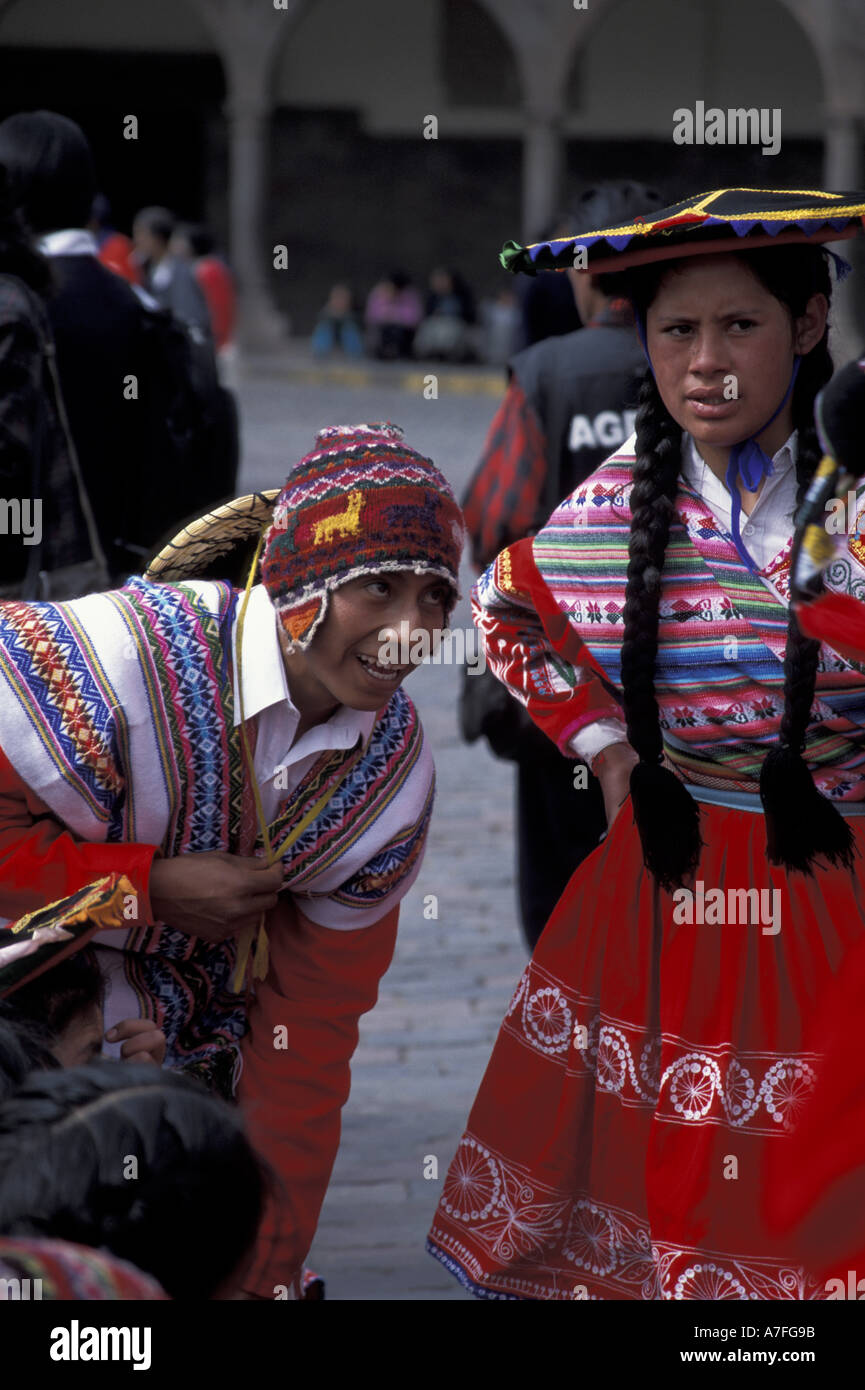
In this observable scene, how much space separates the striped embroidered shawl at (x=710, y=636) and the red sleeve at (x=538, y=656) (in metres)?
0.05

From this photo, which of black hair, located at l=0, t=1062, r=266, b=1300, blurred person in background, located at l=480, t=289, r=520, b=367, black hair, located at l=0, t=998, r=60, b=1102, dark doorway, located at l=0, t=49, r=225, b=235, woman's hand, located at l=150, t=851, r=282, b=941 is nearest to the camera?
black hair, located at l=0, t=1062, r=266, b=1300

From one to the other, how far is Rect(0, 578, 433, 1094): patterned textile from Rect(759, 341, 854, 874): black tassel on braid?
59 cm

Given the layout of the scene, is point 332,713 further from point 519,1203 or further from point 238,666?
point 519,1203

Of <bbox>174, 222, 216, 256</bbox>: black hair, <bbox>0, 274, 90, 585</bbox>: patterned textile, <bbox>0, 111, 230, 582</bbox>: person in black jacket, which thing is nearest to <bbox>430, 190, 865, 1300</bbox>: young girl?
<bbox>0, 274, 90, 585</bbox>: patterned textile

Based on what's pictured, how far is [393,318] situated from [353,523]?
24.8 metres

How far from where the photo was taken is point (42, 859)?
2.46 m

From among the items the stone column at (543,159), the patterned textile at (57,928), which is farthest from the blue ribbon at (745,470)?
the stone column at (543,159)

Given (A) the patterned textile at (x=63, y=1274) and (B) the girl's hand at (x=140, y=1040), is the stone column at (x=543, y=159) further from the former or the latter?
(A) the patterned textile at (x=63, y=1274)

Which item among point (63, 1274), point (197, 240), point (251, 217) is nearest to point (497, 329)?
point (251, 217)

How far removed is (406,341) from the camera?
88.1 ft

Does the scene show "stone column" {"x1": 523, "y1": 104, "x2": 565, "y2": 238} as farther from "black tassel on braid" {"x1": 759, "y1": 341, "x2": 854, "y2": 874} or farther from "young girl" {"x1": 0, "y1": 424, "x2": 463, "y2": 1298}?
"black tassel on braid" {"x1": 759, "y1": 341, "x2": 854, "y2": 874}

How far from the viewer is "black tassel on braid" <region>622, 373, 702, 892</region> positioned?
2418mm

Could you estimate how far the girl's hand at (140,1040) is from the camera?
2.43 meters
